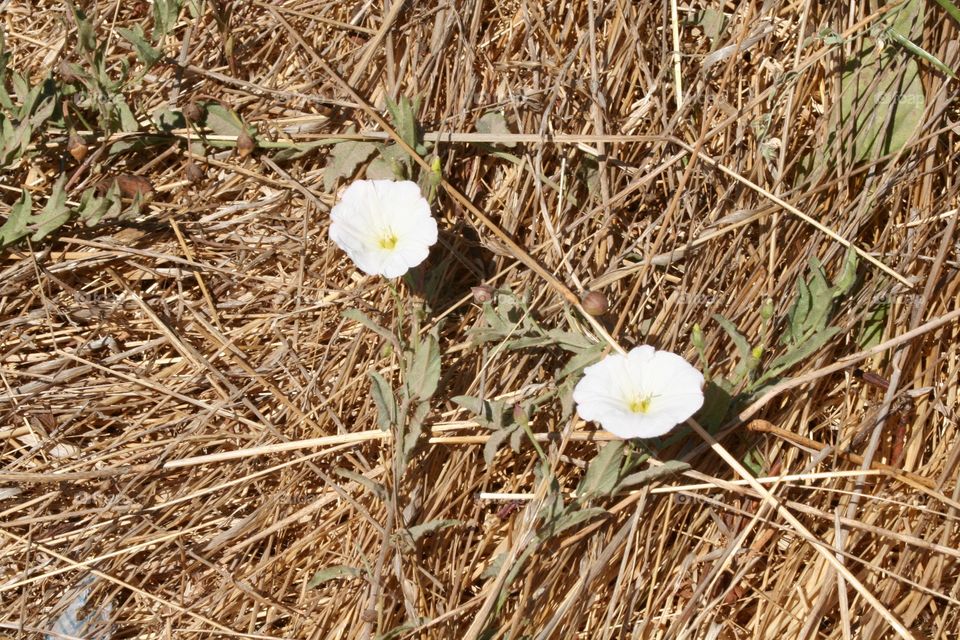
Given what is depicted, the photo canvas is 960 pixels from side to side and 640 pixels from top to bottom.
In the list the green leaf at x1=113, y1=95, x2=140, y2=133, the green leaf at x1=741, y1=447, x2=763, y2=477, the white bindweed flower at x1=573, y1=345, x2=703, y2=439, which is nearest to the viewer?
the white bindweed flower at x1=573, y1=345, x2=703, y2=439

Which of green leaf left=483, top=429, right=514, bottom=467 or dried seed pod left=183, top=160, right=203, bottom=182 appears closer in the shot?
green leaf left=483, top=429, right=514, bottom=467

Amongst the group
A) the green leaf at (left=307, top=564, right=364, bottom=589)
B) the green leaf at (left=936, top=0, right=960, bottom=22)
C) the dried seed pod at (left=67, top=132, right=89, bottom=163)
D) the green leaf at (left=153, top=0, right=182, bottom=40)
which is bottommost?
the green leaf at (left=307, top=564, right=364, bottom=589)

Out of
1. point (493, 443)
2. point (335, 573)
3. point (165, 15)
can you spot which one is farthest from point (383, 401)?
point (165, 15)

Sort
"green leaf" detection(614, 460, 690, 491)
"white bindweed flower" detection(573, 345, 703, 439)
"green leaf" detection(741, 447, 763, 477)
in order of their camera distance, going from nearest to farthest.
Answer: "white bindweed flower" detection(573, 345, 703, 439)
"green leaf" detection(614, 460, 690, 491)
"green leaf" detection(741, 447, 763, 477)

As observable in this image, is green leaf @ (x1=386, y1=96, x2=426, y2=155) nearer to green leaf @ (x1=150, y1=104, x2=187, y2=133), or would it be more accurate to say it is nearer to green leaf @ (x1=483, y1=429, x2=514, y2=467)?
green leaf @ (x1=150, y1=104, x2=187, y2=133)

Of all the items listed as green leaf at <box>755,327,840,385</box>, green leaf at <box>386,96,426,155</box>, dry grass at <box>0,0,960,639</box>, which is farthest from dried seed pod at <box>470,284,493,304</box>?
green leaf at <box>755,327,840,385</box>

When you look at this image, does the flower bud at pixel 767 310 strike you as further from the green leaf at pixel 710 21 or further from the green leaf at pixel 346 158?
the green leaf at pixel 346 158

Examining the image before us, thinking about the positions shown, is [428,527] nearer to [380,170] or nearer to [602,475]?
[602,475]

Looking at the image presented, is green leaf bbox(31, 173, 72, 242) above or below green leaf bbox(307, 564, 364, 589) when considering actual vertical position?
above

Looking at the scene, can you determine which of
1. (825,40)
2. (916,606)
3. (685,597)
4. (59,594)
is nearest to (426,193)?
(825,40)
